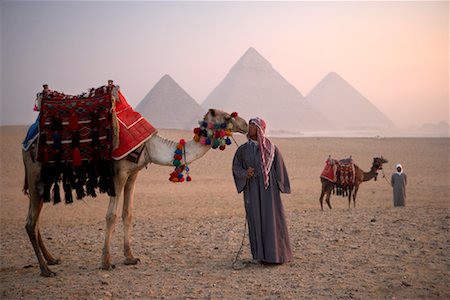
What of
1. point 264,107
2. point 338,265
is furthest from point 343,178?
point 264,107

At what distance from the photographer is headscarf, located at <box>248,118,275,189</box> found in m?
5.91

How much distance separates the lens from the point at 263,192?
19.7ft

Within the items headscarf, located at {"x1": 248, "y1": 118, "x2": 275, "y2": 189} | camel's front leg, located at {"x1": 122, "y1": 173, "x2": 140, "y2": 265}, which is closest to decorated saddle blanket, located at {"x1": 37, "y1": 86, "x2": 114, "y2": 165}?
camel's front leg, located at {"x1": 122, "y1": 173, "x2": 140, "y2": 265}

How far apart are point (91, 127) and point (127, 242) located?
5.29 feet

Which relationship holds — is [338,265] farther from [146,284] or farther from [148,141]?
[148,141]

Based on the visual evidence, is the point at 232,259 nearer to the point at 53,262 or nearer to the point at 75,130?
the point at 53,262

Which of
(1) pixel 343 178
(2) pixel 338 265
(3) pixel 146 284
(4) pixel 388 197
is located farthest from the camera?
(4) pixel 388 197

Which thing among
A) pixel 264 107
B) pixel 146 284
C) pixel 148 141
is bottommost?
pixel 146 284

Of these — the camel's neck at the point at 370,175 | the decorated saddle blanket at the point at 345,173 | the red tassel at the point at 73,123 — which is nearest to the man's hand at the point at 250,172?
the red tassel at the point at 73,123

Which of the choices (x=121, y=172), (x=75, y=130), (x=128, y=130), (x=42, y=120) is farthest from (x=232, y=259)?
(x=42, y=120)

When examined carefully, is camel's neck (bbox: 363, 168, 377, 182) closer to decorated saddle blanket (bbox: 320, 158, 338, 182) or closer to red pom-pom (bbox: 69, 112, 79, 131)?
Result: decorated saddle blanket (bbox: 320, 158, 338, 182)

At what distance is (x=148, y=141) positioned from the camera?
20.6 feet

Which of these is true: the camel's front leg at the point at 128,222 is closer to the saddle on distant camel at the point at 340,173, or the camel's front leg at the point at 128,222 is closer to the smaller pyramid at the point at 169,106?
the saddle on distant camel at the point at 340,173

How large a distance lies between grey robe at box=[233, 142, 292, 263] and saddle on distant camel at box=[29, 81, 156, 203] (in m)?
1.35
